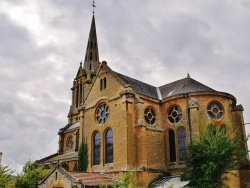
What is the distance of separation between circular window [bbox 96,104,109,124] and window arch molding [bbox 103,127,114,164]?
1451mm

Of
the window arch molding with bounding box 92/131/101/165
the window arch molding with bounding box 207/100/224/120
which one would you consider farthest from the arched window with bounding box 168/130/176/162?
the window arch molding with bounding box 92/131/101/165

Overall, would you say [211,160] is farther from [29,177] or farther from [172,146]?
[29,177]

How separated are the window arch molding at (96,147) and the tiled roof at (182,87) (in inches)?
359

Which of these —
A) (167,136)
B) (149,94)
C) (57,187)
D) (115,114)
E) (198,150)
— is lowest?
(57,187)

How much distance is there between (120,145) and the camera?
27688 millimetres

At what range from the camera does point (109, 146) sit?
97.7 feet

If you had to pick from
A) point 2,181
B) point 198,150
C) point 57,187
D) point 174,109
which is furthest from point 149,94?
point 2,181

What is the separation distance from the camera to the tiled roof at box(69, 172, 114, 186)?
80.2ft

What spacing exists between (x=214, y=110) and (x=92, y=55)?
3798 centimetres

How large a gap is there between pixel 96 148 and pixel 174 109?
33.0ft

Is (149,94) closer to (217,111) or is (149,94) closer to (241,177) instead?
(217,111)

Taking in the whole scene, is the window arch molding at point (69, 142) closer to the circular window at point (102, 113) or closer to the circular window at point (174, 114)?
the circular window at point (102, 113)

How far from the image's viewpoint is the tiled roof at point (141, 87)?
30750 millimetres

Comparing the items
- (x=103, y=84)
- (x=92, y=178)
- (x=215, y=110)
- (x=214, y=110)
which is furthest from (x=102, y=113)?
(x=215, y=110)
